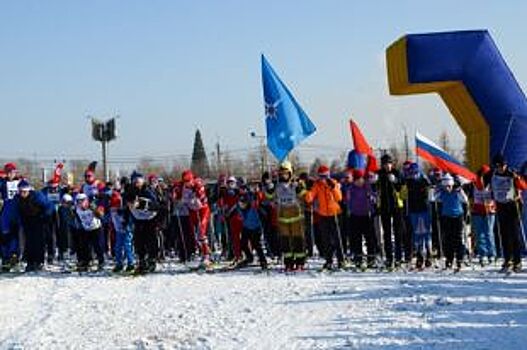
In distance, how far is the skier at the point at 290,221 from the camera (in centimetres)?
1495

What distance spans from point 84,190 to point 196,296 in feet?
22.8

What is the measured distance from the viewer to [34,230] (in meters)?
16.7

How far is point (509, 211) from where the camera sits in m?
13.7

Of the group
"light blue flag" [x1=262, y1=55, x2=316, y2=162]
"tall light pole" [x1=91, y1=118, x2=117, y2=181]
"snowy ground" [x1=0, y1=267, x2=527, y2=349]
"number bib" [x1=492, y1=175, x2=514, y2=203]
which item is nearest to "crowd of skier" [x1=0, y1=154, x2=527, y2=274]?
"number bib" [x1=492, y1=175, x2=514, y2=203]

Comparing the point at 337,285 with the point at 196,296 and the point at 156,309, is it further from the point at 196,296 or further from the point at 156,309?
the point at 156,309

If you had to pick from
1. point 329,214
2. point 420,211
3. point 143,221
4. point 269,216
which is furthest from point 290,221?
point 143,221

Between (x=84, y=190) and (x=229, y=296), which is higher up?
(x=84, y=190)

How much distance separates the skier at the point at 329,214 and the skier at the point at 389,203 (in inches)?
31.8

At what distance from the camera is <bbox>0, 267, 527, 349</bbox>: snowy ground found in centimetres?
850

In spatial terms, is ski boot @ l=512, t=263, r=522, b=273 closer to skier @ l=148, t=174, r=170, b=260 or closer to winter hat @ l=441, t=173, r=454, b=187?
winter hat @ l=441, t=173, r=454, b=187

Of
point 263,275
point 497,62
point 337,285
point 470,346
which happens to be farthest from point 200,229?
point 470,346

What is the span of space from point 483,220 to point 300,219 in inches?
148

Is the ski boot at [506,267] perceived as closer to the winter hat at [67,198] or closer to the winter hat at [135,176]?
the winter hat at [135,176]

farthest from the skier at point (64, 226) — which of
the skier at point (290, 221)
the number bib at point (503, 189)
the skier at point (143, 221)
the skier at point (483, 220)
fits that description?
the number bib at point (503, 189)
